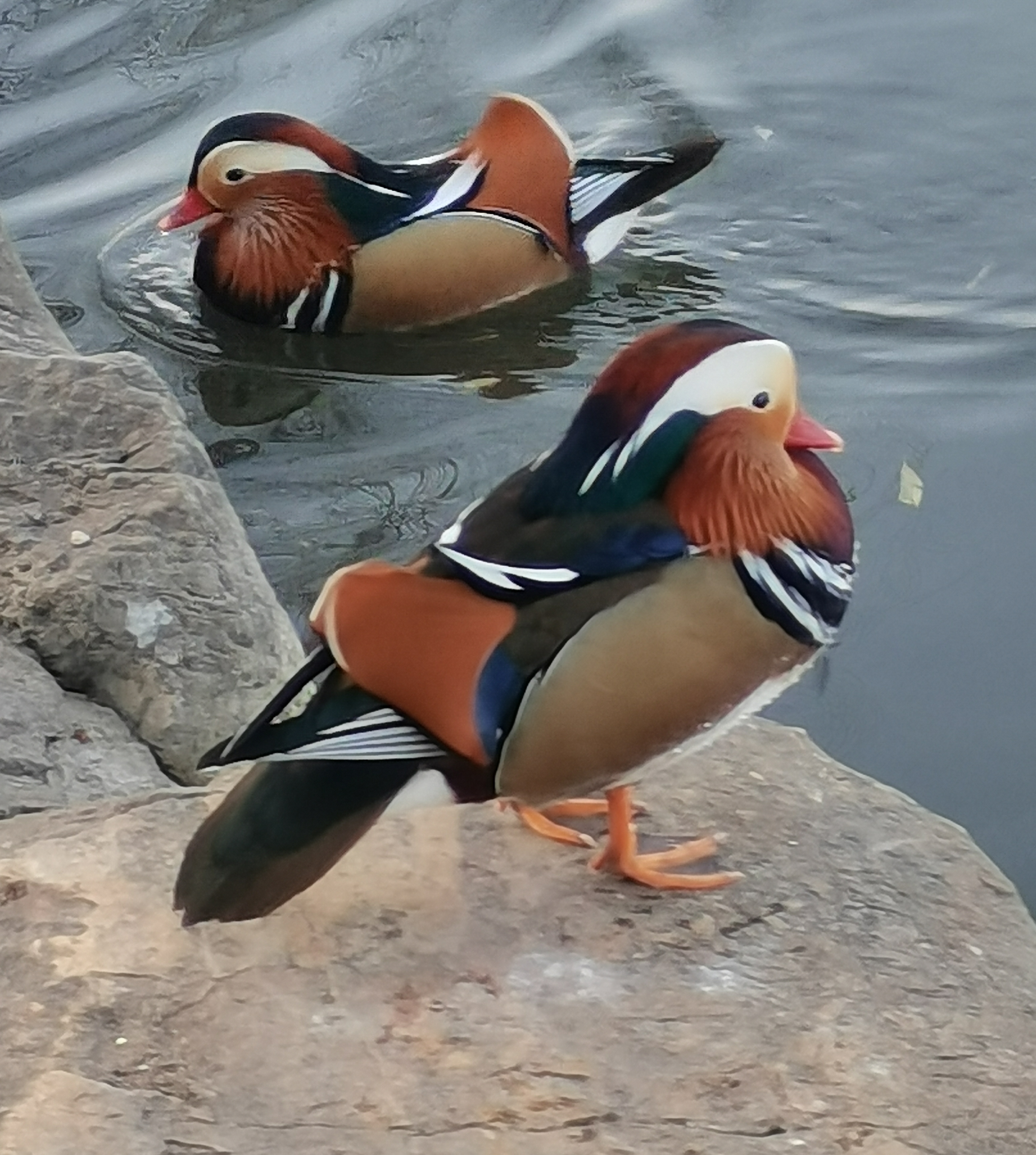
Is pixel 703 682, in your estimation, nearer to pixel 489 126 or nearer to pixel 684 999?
pixel 684 999

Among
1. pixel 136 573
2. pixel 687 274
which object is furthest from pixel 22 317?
pixel 687 274

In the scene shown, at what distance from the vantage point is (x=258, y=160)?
4930 mm

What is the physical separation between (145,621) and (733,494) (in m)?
1.25

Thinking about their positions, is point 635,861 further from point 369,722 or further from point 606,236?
point 606,236

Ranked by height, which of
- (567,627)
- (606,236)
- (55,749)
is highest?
(567,627)

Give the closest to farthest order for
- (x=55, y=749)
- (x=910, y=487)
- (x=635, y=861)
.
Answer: (x=635, y=861) < (x=55, y=749) < (x=910, y=487)

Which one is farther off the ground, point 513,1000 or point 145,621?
point 145,621

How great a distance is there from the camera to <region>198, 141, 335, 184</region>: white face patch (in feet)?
15.9

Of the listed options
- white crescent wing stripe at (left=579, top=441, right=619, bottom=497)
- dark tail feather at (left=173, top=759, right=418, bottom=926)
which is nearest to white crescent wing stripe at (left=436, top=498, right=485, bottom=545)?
white crescent wing stripe at (left=579, top=441, right=619, bottom=497)

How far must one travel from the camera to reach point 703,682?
7.20ft

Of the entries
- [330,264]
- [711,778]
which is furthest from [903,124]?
[711,778]

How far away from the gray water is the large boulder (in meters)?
0.63

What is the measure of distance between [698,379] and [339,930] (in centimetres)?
81

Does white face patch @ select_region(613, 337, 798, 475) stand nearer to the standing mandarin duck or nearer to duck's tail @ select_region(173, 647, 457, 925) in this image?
duck's tail @ select_region(173, 647, 457, 925)
